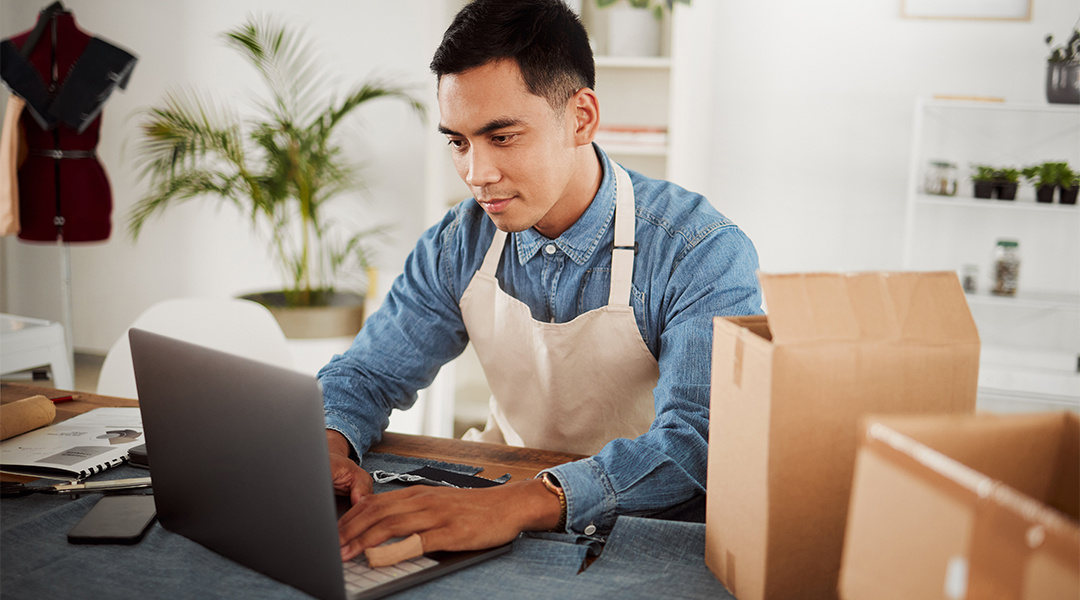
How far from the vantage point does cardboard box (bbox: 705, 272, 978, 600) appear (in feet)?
2.26

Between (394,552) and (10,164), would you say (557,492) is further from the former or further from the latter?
(10,164)

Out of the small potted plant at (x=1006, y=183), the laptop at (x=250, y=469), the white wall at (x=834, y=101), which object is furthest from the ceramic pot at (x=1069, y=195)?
the laptop at (x=250, y=469)

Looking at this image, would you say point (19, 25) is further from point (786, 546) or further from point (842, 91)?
point (786, 546)

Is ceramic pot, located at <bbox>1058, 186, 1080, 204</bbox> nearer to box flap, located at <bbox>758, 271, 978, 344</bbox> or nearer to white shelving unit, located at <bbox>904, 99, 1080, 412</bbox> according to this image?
white shelving unit, located at <bbox>904, 99, 1080, 412</bbox>

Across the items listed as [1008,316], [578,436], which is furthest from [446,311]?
[1008,316]

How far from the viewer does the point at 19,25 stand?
4.38 m

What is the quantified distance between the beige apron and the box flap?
2.10 feet

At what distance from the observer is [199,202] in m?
4.13

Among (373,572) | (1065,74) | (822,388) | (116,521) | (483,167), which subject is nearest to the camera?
(822,388)

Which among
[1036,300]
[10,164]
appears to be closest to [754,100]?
[1036,300]

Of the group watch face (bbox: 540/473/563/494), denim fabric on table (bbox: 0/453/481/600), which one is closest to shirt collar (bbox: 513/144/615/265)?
watch face (bbox: 540/473/563/494)

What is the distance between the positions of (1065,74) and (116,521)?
3186 millimetres

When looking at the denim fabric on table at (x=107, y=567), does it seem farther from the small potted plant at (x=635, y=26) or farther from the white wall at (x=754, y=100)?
the small potted plant at (x=635, y=26)

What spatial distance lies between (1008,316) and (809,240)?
32.3 inches
